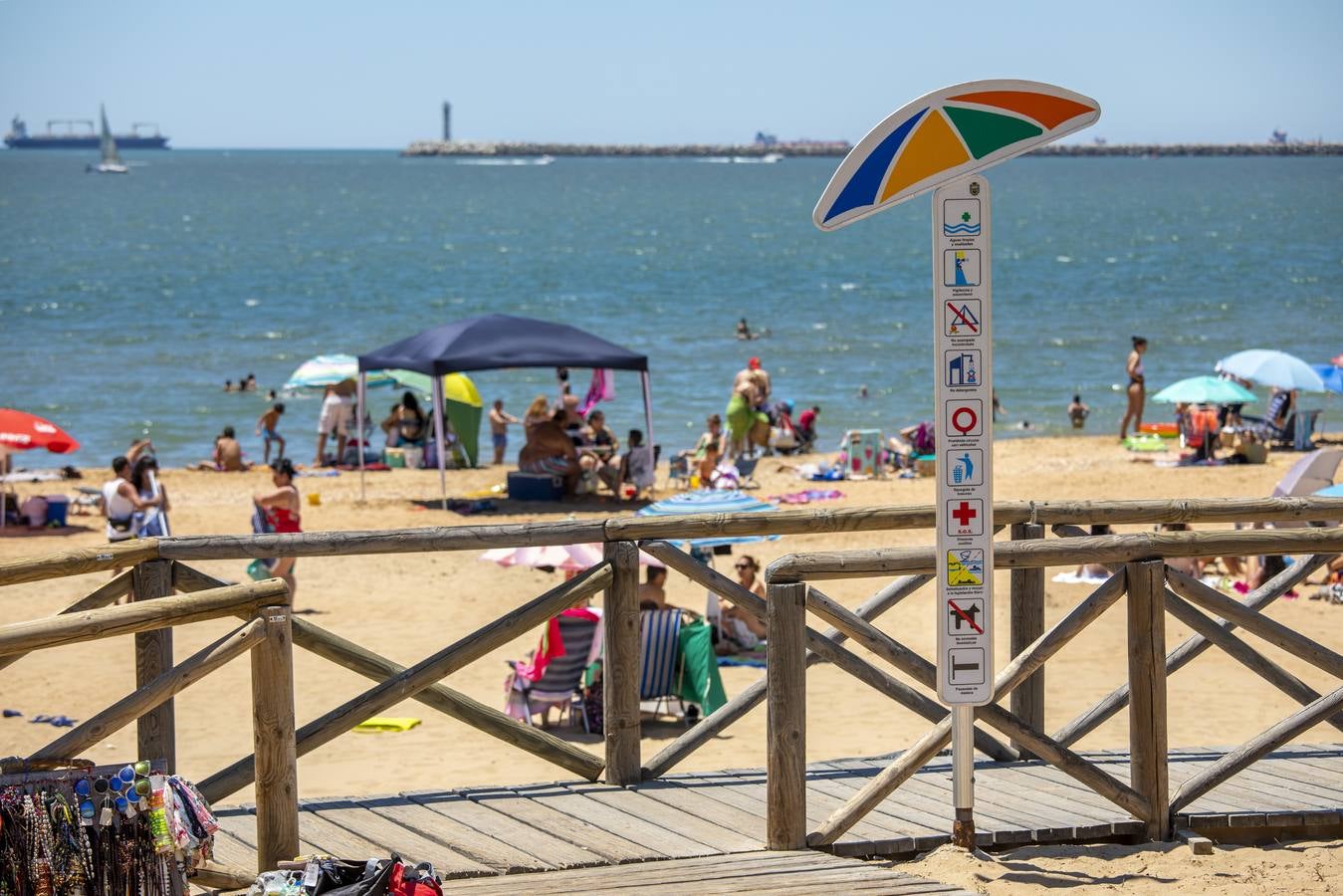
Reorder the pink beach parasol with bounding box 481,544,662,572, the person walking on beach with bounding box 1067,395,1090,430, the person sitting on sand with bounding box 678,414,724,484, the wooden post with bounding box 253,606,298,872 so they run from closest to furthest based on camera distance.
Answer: the wooden post with bounding box 253,606,298,872, the pink beach parasol with bounding box 481,544,662,572, the person sitting on sand with bounding box 678,414,724,484, the person walking on beach with bounding box 1067,395,1090,430

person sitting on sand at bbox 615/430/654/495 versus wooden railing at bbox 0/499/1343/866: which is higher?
wooden railing at bbox 0/499/1343/866

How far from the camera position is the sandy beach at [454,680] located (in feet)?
26.9

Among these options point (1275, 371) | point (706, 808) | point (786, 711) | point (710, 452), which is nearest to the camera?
point (786, 711)

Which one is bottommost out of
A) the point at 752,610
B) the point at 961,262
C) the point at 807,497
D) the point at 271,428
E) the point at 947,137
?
the point at 807,497

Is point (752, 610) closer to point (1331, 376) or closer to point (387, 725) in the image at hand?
point (387, 725)

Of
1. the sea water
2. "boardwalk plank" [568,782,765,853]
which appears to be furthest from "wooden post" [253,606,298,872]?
the sea water

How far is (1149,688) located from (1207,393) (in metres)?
14.7

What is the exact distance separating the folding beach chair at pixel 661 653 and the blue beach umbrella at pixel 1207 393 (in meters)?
11.3

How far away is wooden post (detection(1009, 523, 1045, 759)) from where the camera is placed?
5.77 m

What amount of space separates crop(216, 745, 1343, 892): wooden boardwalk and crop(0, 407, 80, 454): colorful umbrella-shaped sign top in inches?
438

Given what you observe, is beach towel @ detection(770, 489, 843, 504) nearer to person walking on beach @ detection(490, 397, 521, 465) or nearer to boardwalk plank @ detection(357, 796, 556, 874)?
person walking on beach @ detection(490, 397, 521, 465)

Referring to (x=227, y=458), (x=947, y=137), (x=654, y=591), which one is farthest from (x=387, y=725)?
(x=227, y=458)

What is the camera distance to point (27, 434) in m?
15.4

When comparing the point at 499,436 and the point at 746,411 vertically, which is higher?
the point at 746,411
